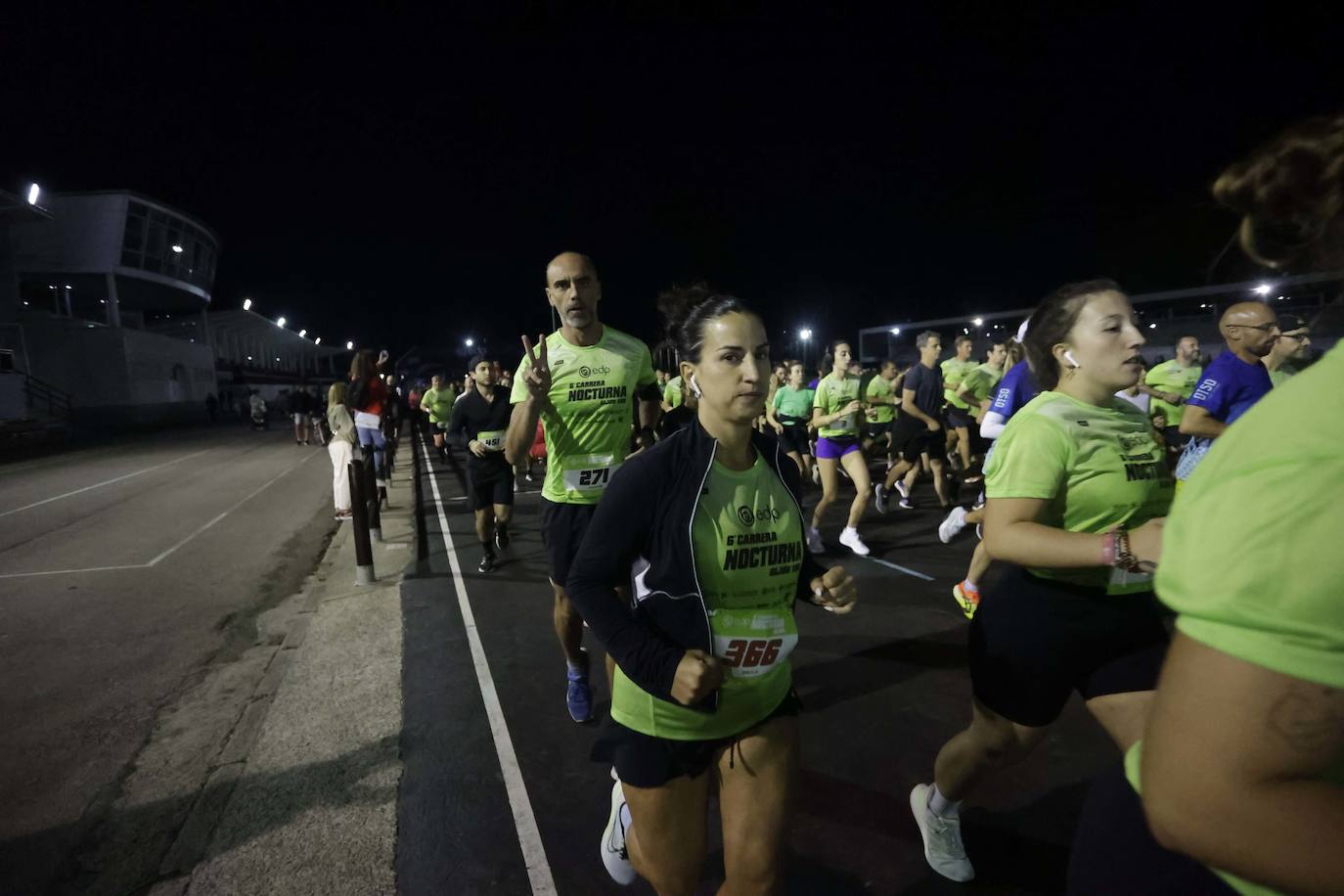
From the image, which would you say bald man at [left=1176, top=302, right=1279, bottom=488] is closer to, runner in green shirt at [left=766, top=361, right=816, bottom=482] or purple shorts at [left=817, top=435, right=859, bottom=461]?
purple shorts at [left=817, top=435, right=859, bottom=461]

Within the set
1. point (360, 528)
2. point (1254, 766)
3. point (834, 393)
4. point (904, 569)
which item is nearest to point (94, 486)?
point (360, 528)

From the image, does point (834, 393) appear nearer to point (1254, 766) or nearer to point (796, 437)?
point (796, 437)

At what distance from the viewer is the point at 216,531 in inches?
373

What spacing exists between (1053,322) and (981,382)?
822 cm

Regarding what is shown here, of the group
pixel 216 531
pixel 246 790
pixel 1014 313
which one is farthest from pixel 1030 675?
pixel 1014 313

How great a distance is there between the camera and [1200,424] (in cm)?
440

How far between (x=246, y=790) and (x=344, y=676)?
123 centimetres


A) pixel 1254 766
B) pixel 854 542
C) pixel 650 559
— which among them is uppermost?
pixel 1254 766

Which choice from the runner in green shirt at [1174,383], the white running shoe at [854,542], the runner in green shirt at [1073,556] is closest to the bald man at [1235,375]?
the runner in green shirt at [1073,556]

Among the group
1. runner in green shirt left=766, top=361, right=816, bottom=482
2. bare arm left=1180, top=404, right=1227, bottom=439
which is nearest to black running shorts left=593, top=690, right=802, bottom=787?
bare arm left=1180, top=404, right=1227, bottom=439

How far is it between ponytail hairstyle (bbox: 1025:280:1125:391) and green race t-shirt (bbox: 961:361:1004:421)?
787 cm

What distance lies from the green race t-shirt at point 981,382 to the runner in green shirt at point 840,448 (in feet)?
8.80

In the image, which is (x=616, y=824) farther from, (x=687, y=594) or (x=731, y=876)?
(x=687, y=594)

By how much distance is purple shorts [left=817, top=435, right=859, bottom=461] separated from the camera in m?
7.64
